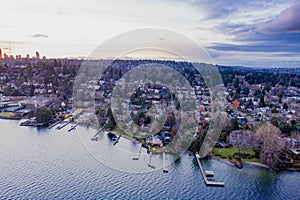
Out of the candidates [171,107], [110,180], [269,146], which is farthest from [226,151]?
[171,107]

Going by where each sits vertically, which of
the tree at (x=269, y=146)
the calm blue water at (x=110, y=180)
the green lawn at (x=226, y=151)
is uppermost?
the tree at (x=269, y=146)

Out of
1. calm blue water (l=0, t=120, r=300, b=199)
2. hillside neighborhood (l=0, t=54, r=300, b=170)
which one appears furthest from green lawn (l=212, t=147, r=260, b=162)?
calm blue water (l=0, t=120, r=300, b=199)

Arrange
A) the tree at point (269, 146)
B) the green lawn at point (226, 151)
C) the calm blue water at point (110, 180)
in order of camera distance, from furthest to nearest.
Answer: the green lawn at point (226, 151), the tree at point (269, 146), the calm blue water at point (110, 180)

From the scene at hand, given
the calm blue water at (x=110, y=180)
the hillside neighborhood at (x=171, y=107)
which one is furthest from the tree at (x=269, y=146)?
the calm blue water at (x=110, y=180)

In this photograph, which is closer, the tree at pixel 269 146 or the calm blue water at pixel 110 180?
the calm blue water at pixel 110 180

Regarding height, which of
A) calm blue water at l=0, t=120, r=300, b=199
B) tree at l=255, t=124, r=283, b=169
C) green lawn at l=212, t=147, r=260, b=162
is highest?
tree at l=255, t=124, r=283, b=169

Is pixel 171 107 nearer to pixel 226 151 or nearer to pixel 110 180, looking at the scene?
pixel 226 151

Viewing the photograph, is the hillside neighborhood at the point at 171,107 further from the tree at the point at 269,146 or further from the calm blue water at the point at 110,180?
the calm blue water at the point at 110,180

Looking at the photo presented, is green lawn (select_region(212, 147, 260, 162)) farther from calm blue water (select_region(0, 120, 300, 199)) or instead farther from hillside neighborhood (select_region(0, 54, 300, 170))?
calm blue water (select_region(0, 120, 300, 199))
